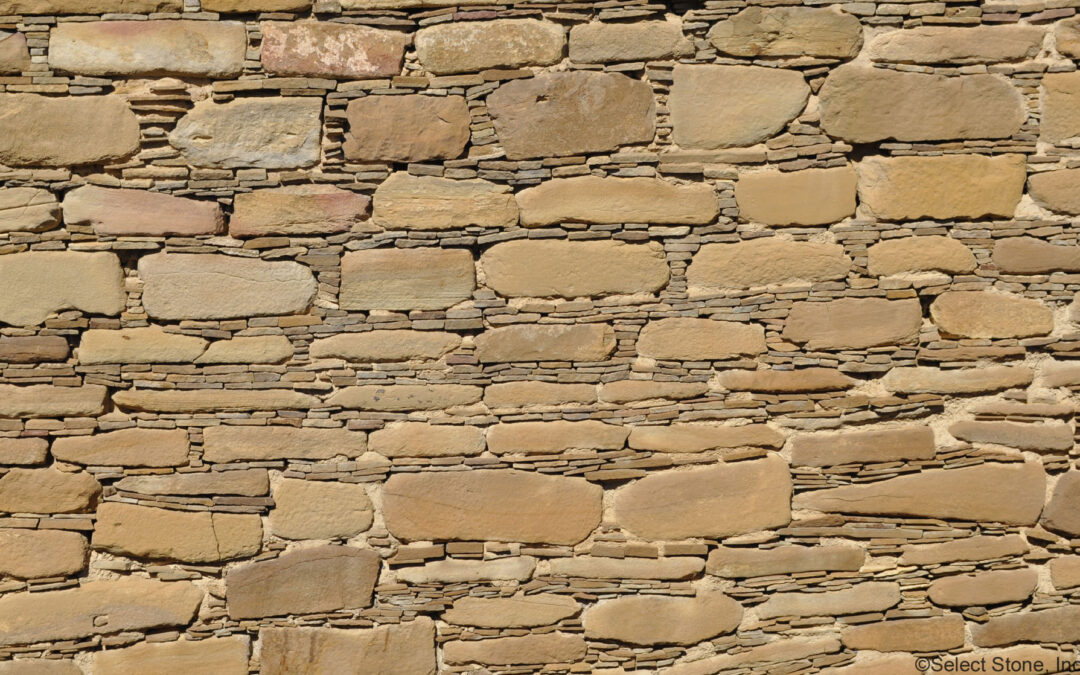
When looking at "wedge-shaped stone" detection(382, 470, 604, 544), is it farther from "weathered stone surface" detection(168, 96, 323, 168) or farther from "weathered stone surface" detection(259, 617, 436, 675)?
"weathered stone surface" detection(168, 96, 323, 168)

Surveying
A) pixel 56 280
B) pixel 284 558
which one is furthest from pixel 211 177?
pixel 284 558

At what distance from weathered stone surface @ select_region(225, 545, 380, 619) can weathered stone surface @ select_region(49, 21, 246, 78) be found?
1202 mm

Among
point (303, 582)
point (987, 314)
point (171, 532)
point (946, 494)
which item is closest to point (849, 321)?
point (987, 314)

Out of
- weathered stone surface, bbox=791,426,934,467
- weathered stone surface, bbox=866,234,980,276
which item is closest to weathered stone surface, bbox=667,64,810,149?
weathered stone surface, bbox=866,234,980,276

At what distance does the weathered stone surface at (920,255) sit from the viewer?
2.27 meters

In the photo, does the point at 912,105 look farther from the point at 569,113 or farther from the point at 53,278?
the point at 53,278

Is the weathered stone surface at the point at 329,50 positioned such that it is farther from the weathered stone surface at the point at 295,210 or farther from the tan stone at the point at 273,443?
the tan stone at the point at 273,443

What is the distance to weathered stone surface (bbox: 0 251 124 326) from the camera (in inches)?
86.2

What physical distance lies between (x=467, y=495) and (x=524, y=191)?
760 mm

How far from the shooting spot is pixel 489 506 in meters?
2.27

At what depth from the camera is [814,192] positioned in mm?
2254

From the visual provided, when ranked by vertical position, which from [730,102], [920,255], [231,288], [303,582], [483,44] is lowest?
[303,582]

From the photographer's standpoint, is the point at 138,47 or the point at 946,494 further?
the point at 946,494

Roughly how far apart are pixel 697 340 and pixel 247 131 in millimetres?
1199
